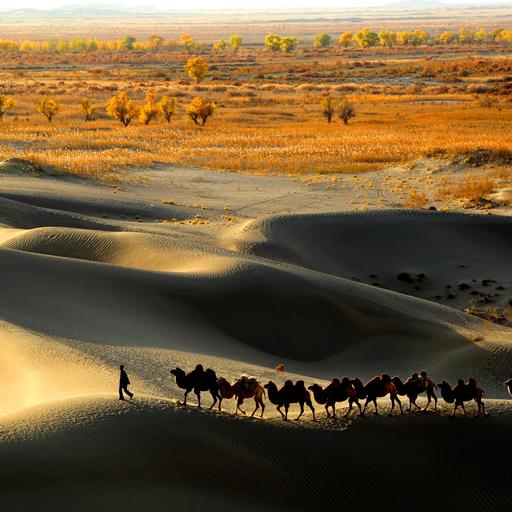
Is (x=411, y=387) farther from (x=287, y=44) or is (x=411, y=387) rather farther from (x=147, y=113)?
(x=287, y=44)

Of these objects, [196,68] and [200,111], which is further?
[196,68]

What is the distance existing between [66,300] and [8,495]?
9004mm

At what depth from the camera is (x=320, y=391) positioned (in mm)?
11570

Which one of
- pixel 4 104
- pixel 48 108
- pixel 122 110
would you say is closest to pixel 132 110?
pixel 122 110

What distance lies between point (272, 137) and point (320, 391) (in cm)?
5052

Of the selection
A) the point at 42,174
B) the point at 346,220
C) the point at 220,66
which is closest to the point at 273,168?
the point at 42,174

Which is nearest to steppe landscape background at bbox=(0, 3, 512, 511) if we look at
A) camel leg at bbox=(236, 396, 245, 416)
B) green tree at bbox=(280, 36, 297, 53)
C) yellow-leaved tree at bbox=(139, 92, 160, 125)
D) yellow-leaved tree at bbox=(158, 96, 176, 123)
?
camel leg at bbox=(236, 396, 245, 416)

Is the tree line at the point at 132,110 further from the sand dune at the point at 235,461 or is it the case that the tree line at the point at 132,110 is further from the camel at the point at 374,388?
the sand dune at the point at 235,461

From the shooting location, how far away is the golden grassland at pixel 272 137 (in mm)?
49819

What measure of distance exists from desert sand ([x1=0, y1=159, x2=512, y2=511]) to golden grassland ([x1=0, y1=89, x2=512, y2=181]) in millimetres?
11886

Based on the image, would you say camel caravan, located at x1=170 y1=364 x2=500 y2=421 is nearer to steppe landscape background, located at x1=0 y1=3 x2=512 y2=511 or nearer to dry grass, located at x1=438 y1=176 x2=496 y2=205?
steppe landscape background, located at x1=0 y1=3 x2=512 y2=511

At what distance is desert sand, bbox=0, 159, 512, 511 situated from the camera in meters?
10.4

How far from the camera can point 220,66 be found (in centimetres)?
14750

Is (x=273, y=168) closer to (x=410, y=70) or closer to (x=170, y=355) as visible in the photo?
(x=170, y=355)
